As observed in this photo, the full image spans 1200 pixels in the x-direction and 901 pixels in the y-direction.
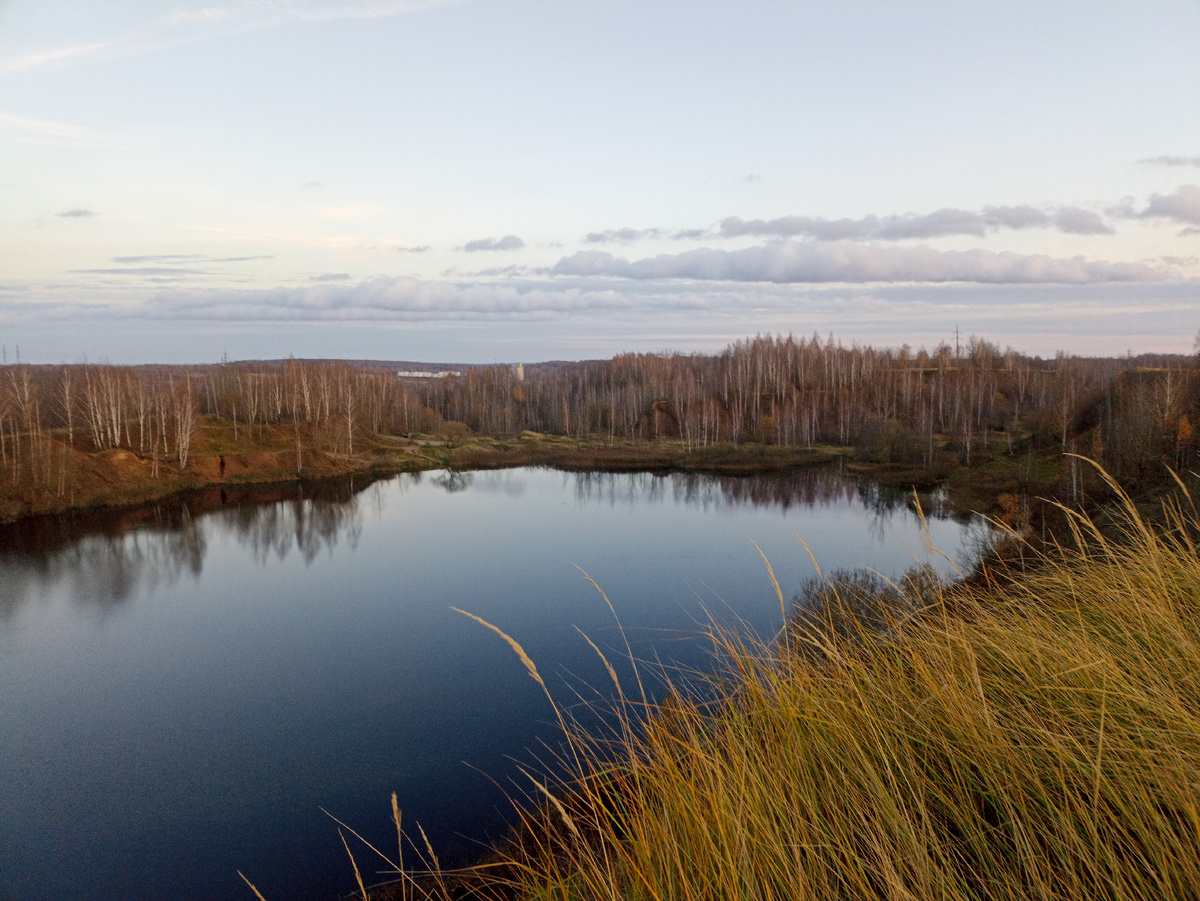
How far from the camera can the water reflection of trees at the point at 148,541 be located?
2072 cm

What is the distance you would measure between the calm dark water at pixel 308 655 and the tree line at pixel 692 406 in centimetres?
813

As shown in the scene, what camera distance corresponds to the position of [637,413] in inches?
2657

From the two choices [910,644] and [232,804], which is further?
[232,804]

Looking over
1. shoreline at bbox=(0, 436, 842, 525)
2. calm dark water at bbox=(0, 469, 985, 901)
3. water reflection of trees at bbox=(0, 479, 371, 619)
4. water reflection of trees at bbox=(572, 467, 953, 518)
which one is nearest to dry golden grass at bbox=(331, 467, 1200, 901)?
calm dark water at bbox=(0, 469, 985, 901)

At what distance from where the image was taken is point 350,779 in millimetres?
10367

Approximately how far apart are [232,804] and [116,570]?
53.3 ft

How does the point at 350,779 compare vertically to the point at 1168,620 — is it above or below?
below

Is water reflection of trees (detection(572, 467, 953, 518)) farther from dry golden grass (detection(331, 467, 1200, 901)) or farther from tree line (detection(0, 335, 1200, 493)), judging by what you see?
dry golden grass (detection(331, 467, 1200, 901))

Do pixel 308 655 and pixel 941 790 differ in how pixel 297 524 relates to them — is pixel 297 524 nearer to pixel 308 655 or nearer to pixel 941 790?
pixel 308 655

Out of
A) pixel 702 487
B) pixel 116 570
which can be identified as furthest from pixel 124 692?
pixel 702 487

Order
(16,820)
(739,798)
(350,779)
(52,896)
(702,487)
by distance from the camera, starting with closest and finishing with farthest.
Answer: (739,798), (52,896), (16,820), (350,779), (702,487)

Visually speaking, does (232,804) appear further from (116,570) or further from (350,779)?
(116,570)

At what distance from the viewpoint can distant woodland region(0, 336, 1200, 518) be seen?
31.1 metres

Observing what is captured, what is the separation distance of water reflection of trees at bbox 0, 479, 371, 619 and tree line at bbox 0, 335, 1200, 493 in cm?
531
